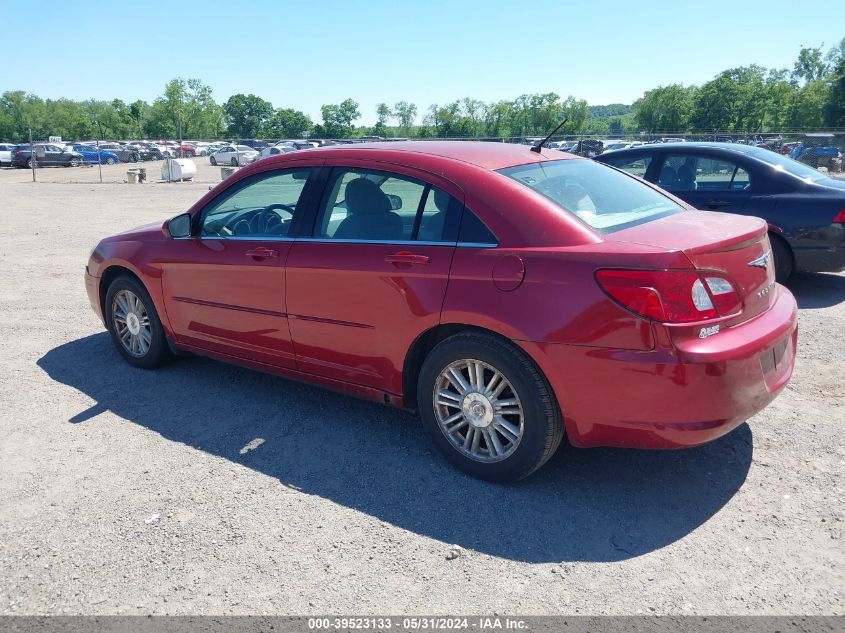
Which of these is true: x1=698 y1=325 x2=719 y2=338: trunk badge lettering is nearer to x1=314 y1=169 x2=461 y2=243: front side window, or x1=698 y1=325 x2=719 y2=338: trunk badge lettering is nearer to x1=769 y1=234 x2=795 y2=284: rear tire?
x1=314 y1=169 x2=461 y2=243: front side window

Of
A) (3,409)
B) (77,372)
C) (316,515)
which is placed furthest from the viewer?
(77,372)

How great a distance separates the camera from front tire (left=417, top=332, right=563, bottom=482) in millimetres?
3383

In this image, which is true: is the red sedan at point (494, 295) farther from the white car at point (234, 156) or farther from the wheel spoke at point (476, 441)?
the white car at point (234, 156)

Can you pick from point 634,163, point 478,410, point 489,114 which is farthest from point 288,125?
point 478,410

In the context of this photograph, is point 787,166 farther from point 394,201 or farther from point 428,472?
point 428,472

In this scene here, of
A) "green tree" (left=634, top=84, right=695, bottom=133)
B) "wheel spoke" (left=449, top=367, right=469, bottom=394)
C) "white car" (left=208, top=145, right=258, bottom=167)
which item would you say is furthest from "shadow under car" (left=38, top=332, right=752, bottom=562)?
"green tree" (left=634, top=84, right=695, bottom=133)

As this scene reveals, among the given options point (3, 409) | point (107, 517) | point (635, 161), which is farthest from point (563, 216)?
point (635, 161)

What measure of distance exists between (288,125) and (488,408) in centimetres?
13157

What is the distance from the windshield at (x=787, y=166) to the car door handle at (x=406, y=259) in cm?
573

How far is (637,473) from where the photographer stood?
377cm

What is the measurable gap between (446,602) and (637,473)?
1513mm

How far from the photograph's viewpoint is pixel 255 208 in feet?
16.2

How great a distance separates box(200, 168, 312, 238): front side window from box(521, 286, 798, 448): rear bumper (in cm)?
205

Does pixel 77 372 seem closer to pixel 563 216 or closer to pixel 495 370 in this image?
pixel 495 370
